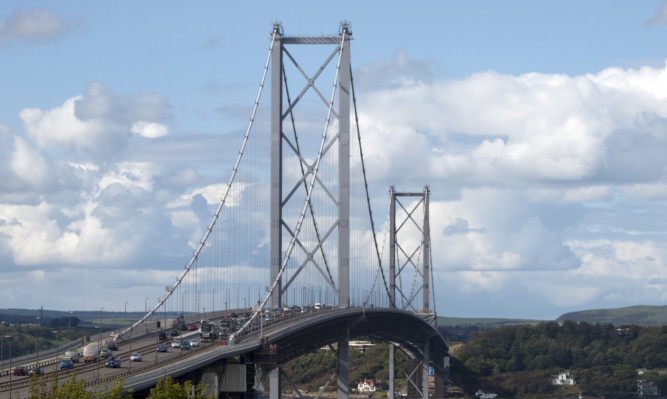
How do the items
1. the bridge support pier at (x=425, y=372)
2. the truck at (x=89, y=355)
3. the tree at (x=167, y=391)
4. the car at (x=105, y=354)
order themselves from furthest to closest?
1. the bridge support pier at (x=425, y=372)
2. the truck at (x=89, y=355)
3. the car at (x=105, y=354)
4. the tree at (x=167, y=391)

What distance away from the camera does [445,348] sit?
571 ft

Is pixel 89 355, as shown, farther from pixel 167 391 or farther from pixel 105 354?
pixel 167 391

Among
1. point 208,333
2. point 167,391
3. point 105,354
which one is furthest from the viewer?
point 208,333

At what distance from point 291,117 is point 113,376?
3769 centimetres

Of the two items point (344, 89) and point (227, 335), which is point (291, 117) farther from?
point (227, 335)

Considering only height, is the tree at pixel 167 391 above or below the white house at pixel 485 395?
below

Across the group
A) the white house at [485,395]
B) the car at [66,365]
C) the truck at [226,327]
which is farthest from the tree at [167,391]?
the white house at [485,395]

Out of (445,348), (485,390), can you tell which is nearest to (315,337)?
(445,348)

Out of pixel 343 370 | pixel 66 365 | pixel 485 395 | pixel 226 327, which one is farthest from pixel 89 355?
pixel 485 395

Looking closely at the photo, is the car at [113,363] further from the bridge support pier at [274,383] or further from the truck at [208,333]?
the bridge support pier at [274,383]

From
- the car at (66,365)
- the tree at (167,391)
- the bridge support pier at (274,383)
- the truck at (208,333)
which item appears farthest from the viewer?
the bridge support pier at (274,383)

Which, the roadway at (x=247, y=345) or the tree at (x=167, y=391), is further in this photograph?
the roadway at (x=247, y=345)

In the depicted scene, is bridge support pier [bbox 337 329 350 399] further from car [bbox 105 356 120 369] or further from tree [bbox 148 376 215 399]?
tree [bbox 148 376 215 399]

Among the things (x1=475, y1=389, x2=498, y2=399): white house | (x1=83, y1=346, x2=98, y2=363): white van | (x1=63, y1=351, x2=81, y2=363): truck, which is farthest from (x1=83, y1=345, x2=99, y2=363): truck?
(x1=475, y1=389, x2=498, y2=399): white house
